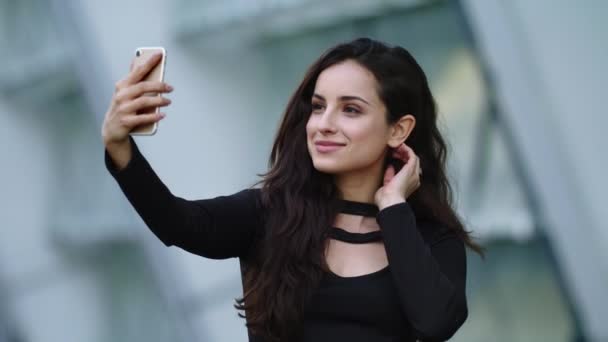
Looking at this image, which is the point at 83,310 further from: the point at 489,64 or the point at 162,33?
the point at 489,64

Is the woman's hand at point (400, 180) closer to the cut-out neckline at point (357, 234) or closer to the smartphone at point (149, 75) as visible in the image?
the cut-out neckline at point (357, 234)

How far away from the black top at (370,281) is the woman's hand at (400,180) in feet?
0.10

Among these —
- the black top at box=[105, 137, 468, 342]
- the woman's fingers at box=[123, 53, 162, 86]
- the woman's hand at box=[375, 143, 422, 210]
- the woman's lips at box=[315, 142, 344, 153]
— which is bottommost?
the black top at box=[105, 137, 468, 342]

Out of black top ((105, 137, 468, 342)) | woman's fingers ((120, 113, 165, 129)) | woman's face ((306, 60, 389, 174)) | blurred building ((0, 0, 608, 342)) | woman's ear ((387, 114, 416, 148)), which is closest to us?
woman's fingers ((120, 113, 165, 129))

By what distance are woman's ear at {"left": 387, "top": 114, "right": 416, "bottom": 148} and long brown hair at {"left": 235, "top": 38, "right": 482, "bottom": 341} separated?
0.05 feet

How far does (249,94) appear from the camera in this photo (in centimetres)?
852

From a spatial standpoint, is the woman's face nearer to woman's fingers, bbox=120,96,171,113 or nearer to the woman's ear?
the woman's ear

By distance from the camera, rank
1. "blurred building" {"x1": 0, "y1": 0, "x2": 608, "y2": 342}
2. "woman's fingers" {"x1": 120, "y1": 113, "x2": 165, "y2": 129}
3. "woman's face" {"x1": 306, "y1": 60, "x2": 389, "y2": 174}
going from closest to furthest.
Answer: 1. "woman's fingers" {"x1": 120, "y1": 113, "x2": 165, "y2": 129}
2. "woman's face" {"x1": 306, "y1": 60, "x2": 389, "y2": 174}
3. "blurred building" {"x1": 0, "y1": 0, "x2": 608, "y2": 342}

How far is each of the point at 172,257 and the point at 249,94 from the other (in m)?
1.36

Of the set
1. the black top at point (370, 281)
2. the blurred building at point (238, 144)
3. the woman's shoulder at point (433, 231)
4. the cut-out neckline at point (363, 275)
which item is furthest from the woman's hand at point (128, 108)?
the blurred building at point (238, 144)

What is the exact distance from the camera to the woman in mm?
2172

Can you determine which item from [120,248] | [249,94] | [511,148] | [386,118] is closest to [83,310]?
[120,248]

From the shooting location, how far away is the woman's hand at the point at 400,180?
7.52ft

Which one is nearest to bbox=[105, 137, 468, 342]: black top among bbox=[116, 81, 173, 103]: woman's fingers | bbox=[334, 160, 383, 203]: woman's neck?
bbox=[334, 160, 383, 203]: woman's neck
